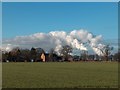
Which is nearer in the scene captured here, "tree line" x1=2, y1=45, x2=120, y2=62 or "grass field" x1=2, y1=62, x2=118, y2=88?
"grass field" x1=2, y1=62, x2=118, y2=88

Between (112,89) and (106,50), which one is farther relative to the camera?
(106,50)

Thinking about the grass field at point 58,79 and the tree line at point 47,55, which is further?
the tree line at point 47,55

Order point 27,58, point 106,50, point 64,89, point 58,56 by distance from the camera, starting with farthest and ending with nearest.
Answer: point 58,56 → point 27,58 → point 106,50 → point 64,89

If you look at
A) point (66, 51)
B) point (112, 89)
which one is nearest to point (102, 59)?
point (66, 51)

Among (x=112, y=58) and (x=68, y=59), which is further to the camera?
(x=68, y=59)

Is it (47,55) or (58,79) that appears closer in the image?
(58,79)

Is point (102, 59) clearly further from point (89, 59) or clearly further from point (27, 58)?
point (27, 58)

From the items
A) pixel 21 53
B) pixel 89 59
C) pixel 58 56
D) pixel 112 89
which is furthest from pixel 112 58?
pixel 112 89

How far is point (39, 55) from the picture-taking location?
17025 cm

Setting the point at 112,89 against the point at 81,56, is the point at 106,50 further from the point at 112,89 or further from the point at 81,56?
the point at 112,89

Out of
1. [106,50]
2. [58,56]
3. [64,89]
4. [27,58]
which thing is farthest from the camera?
[58,56]

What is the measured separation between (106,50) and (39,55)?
37914 millimetres

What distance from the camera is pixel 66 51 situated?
542 feet

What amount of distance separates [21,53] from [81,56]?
31715mm
